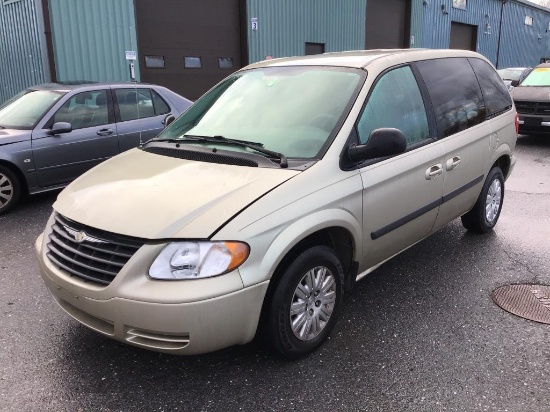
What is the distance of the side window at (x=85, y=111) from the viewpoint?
20.6 ft

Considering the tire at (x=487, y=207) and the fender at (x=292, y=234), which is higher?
the fender at (x=292, y=234)

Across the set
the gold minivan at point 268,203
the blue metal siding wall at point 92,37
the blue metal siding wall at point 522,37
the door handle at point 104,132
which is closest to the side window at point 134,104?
the door handle at point 104,132

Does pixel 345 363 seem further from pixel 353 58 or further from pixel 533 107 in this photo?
pixel 533 107

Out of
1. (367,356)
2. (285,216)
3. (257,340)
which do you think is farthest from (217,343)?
(367,356)

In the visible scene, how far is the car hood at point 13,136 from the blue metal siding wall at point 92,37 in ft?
18.8

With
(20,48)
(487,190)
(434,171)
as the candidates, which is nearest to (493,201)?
(487,190)

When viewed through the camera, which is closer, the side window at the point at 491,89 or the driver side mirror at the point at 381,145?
the driver side mirror at the point at 381,145

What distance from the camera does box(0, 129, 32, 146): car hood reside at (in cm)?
577

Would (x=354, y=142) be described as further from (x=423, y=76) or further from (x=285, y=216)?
(x=423, y=76)

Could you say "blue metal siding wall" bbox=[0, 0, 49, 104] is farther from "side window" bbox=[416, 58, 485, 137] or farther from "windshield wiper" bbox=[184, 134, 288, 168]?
"side window" bbox=[416, 58, 485, 137]

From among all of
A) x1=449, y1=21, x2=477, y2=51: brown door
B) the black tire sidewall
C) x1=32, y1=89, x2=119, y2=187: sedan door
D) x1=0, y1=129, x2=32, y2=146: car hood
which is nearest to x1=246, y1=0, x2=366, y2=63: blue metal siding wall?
x1=449, y1=21, x2=477, y2=51: brown door

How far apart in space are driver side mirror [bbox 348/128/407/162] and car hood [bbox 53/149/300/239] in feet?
1.65

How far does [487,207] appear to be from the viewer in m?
4.80

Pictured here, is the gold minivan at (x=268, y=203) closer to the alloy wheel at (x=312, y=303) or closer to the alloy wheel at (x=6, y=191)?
the alloy wheel at (x=312, y=303)
